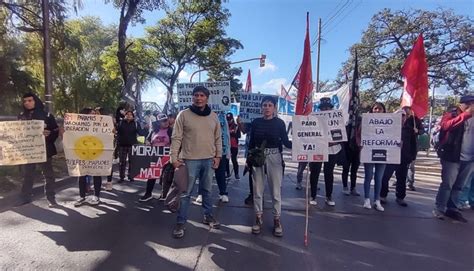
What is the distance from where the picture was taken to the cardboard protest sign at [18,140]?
5.46 meters

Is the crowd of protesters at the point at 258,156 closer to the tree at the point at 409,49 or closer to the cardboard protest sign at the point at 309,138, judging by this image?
the cardboard protest sign at the point at 309,138

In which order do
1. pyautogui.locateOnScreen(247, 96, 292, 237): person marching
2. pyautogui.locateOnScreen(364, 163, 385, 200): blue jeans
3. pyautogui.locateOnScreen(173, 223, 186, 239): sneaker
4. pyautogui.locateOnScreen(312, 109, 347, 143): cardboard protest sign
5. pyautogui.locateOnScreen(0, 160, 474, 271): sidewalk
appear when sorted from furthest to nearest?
pyautogui.locateOnScreen(364, 163, 385, 200): blue jeans, pyautogui.locateOnScreen(312, 109, 347, 143): cardboard protest sign, pyautogui.locateOnScreen(247, 96, 292, 237): person marching, pyautogui.locateOnScreen(173, 223, 186, 239): sneaker, pyautogui.locateOnScreen(0, 160, 474, 271): sidewalk

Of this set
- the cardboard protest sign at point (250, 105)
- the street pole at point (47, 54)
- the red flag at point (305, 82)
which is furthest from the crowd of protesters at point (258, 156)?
the street pole at point (47, 54)

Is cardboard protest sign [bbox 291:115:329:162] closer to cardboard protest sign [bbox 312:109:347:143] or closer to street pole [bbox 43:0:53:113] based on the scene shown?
cardboard protest sign [bbox 312:109:347:143]

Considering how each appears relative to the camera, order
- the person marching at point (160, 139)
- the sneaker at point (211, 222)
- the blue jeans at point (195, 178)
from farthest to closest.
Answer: the person marching at point (160, 139)
the sneaker at point (211, 222)
the blue jeans at point (195, 178)

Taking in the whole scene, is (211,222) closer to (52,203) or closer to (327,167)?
(327,167)

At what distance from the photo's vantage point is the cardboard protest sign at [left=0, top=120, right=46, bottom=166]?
5.46 metres

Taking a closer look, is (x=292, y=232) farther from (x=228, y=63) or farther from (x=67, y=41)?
(x=228, y=63)

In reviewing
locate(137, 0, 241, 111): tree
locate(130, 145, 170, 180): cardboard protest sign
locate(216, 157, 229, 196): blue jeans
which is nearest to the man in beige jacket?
locate(216, 157, 229, 196): blue jeans

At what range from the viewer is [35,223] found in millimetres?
5031

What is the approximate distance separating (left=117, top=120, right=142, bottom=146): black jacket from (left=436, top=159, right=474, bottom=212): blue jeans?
5881 millimetres

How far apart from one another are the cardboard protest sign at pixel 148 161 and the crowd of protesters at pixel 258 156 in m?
0.24

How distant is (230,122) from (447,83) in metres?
15.2

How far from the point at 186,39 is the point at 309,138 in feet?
77.2
